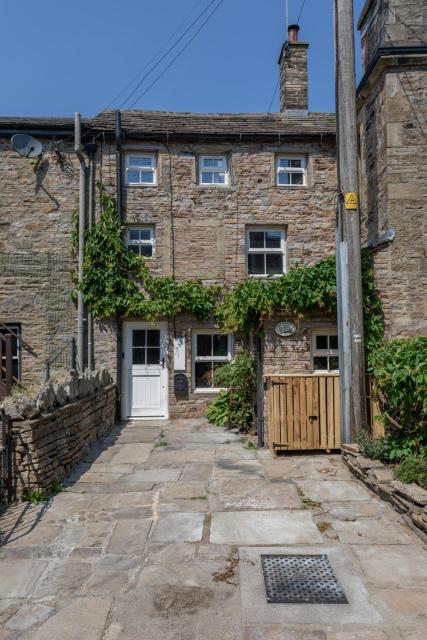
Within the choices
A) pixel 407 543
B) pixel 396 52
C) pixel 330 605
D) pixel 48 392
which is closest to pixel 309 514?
pixel 407 543

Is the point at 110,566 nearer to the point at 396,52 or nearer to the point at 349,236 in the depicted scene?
the point at 349,236

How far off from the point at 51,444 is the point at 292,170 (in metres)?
9.23

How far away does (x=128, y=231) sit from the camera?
12.1 m

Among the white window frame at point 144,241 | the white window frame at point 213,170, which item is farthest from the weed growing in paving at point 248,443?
the white window frame at point 213,170

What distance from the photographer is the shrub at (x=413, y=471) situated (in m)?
5.54

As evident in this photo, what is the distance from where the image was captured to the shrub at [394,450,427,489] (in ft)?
18.2

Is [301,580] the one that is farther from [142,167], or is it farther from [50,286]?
[142,167]

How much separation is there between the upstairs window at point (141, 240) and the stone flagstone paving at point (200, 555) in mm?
6246

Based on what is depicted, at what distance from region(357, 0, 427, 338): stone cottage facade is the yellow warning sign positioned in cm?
112

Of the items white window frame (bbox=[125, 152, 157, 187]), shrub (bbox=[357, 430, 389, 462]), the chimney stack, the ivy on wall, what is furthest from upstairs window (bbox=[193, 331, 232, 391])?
the chimney stack

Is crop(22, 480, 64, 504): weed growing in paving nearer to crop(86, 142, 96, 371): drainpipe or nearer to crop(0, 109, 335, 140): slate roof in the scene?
crop(86, 142, 96, 371): drainpipe

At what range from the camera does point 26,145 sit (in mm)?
11625

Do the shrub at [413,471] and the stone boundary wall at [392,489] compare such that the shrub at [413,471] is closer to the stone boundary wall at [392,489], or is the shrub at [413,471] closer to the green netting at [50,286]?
the stone boundary wall at [392,489]

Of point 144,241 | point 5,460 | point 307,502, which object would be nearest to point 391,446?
point 307,502
